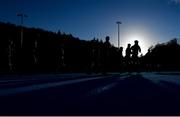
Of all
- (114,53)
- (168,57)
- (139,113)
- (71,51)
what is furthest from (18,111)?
(168,57)

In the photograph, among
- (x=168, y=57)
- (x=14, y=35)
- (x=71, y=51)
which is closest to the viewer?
(x=14, y=35)

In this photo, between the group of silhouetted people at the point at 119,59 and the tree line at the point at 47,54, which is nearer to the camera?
the tree line at the point at 47,54

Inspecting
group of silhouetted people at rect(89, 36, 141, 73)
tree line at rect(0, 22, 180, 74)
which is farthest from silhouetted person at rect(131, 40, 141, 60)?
tree line at rect(0, 22, 180, 74)

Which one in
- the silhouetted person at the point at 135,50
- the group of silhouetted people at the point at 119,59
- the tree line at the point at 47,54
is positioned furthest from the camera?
the silhouetted person at the point at 135,50

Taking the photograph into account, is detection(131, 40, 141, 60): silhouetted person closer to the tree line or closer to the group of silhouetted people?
the group of silhouetted people

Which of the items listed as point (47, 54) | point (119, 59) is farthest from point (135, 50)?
point (47, 54)

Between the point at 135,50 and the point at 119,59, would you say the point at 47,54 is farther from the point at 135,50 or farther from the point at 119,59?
the point at 119,59

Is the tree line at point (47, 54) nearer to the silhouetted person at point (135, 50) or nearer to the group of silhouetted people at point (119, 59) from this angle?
the group of silhouetted people at point (119, 59)

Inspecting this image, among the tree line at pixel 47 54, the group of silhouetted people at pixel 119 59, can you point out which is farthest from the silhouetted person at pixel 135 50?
the tree line at pixel 47 54

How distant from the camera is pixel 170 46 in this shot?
14788 centimetres

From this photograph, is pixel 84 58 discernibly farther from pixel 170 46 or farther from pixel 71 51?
pixel 170 46

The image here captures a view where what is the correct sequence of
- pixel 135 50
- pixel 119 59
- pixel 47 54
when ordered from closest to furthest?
pixel 47 54
pixel 135 50
pixel 119 59

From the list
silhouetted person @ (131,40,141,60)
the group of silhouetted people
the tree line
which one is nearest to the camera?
A: the tree line

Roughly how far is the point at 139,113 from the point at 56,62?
7170 centimetres
